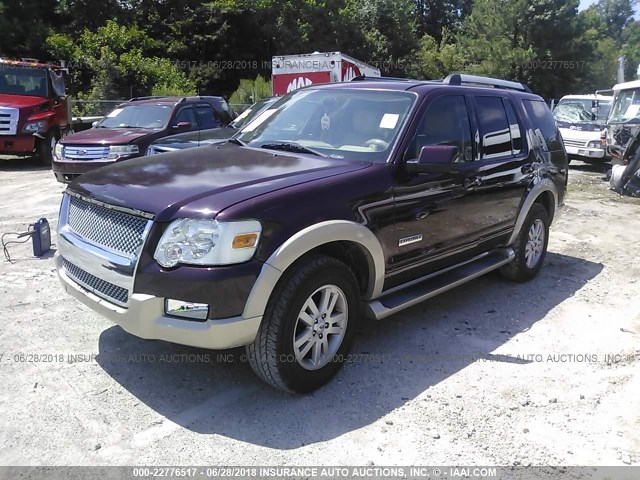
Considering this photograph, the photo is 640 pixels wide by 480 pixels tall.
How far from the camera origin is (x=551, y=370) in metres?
4.00

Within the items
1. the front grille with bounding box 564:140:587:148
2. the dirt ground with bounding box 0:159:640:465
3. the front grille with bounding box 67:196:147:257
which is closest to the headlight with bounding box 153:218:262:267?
the front grille with bounding box 67:196:147:257

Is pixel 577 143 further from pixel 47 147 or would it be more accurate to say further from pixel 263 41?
pixel 263 41

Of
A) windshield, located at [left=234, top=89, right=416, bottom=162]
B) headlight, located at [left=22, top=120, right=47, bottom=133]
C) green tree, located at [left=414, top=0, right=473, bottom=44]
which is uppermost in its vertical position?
green tree, located at [left=414, top=0, right=473, bottom=44]

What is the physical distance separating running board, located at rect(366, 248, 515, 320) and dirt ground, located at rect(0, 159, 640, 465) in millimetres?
404

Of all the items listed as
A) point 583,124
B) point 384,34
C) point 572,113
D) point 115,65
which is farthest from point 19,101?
point 384,34

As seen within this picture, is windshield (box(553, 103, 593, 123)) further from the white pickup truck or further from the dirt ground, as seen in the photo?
the dirt ground

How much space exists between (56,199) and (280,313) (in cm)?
760

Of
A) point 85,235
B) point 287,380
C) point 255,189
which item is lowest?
point 287,380

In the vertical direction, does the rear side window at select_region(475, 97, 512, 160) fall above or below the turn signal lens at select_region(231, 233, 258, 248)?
Result: above

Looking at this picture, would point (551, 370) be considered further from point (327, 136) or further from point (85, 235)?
point (85, 235)

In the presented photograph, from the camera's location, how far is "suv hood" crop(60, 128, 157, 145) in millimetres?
9344

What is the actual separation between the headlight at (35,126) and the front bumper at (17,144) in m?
0.14

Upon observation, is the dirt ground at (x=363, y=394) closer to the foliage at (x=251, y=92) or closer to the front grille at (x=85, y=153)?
the front grille at (x=85, y=153)

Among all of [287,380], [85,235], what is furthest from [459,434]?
[85,235]
